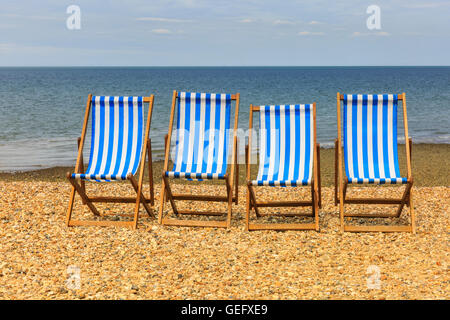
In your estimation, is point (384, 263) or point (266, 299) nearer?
point (266, 299)

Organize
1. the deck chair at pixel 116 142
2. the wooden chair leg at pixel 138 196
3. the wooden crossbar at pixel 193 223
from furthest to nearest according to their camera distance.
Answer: the deck chair at pixel 116 142 < the wooden crossbar at pixel 193 223 < the wooden chair leg at pixel 138 196

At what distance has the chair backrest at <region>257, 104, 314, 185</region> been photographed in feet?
15.2

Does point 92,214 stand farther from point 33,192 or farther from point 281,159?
point 281,159

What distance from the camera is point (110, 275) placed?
11.3 ft

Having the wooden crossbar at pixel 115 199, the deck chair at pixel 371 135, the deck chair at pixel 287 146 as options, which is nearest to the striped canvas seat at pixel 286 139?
the deck chair at pixel 287 146

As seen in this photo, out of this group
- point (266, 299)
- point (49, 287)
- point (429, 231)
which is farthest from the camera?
point (429, 231)

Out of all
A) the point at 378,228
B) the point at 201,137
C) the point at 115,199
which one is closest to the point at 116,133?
the point at 115,199

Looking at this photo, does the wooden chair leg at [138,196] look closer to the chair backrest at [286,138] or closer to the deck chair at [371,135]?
the chair backrest at [286,138]

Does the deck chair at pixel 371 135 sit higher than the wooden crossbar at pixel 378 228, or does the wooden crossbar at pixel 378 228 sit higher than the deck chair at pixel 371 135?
the deck chair at pixel 371 135

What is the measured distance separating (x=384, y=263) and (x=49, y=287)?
2.31 meters

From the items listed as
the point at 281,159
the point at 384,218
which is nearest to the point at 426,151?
the point at 384,218

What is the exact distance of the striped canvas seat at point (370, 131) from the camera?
4.64 metres

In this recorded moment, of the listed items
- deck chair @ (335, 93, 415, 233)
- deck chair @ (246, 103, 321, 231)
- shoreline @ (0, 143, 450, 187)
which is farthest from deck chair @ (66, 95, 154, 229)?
shoreline @ (0, 143, 450, 187)

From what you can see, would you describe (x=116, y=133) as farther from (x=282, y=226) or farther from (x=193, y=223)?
(x=282, y=226)
